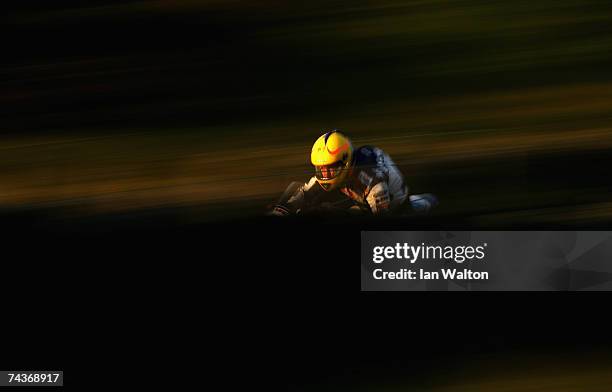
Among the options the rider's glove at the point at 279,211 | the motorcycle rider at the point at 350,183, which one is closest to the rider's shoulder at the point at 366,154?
the motorcycle rider at the point at 350,183

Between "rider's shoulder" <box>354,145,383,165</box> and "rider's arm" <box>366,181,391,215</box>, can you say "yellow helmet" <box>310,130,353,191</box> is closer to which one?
"rider's shoulder" <box>354,145,383,165</box>

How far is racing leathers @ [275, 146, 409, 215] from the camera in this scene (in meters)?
4.41

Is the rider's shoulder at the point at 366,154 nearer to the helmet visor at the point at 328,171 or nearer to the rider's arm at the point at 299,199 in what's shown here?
the helmet visor at the point at 328,171

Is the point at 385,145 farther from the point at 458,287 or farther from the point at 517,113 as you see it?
the point at 458,287

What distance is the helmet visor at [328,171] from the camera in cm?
459

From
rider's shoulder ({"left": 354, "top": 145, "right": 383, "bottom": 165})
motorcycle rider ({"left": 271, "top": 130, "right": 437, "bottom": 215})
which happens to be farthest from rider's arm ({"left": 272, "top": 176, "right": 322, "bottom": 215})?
rider's shoulder ({"left": 354, "top": 145, "right": 383, "bottom": 165})

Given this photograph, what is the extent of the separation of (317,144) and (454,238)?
3.39 feet

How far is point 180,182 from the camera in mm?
4324

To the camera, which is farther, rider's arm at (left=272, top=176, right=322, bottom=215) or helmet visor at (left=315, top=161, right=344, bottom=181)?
helmet visor at (left=315, top=161, right=344, bottom=181)

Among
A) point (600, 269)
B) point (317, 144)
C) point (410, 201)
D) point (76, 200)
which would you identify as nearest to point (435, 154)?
point (410, 201)

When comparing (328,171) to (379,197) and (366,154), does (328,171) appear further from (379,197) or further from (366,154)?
(379,197)

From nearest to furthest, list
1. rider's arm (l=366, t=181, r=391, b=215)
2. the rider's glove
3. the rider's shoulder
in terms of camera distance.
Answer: the rider's glove → rider's arm (l=366, t=181, r=391, b=215) → the rider's shoulder

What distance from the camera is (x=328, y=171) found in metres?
4.62

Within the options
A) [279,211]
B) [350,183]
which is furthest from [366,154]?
[279,211]
